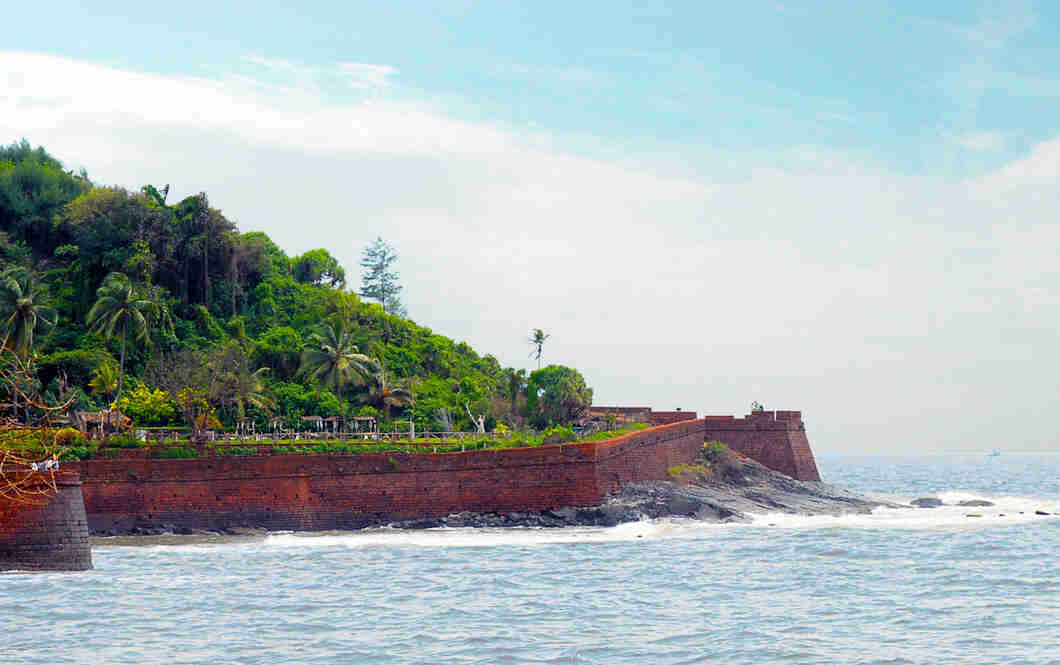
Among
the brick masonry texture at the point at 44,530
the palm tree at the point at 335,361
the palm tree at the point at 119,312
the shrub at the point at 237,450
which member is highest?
the palm tree at the point at 119,312

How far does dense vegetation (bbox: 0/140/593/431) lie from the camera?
2266 inches

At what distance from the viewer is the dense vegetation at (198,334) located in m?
57.6

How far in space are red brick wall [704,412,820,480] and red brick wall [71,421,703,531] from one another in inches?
756

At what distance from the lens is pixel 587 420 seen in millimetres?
64000

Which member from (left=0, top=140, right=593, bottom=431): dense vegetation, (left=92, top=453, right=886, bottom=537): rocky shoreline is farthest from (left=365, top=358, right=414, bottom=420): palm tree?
(left=92, top=453, right=886, bottom=537): rocky shoreline

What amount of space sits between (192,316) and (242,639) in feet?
141

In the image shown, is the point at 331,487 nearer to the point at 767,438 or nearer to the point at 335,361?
the point at 335,361

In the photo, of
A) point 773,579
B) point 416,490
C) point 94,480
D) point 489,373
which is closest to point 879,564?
point 773,579

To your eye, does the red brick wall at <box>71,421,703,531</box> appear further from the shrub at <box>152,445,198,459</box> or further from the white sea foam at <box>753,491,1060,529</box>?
the white sea foam at <box>753,491,1060,529</box>

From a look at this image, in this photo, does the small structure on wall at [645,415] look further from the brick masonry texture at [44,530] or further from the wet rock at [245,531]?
the brick masonry texture at [44,530]

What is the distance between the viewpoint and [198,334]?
6694 centimetres

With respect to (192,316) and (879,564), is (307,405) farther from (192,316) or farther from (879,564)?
(879,564)

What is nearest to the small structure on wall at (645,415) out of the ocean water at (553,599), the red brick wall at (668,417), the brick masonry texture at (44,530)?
the red brick wall at (668,417)

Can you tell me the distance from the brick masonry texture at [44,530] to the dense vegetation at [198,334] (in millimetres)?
14700
